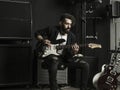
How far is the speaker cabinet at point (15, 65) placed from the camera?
165 inches

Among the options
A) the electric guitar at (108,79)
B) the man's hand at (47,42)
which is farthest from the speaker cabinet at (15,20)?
the electric guitar at (108,79)

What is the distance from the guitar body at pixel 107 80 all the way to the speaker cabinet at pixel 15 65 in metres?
1.06

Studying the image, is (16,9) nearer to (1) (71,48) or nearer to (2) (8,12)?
(2) (8,12)

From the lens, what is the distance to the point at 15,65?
4246 millimetres

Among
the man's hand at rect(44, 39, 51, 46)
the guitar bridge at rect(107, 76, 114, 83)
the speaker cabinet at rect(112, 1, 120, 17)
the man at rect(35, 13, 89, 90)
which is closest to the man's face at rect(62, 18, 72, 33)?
the man at rect(35, 13, 89, 90)

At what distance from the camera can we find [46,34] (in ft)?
13.5

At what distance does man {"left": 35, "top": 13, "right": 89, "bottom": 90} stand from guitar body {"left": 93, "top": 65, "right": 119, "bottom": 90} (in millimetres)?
200

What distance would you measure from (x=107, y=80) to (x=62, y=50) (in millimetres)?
698

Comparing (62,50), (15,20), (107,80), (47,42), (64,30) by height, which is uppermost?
(15,20)

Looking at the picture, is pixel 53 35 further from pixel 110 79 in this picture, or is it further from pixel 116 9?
pixel 116 9

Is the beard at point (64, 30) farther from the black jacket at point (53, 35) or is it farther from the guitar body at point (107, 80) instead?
the guitar body at point (107, 80)

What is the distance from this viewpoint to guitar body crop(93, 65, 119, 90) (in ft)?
12.0

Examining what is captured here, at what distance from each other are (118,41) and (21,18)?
178 centimetres

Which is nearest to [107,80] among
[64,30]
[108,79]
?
[108,79]
